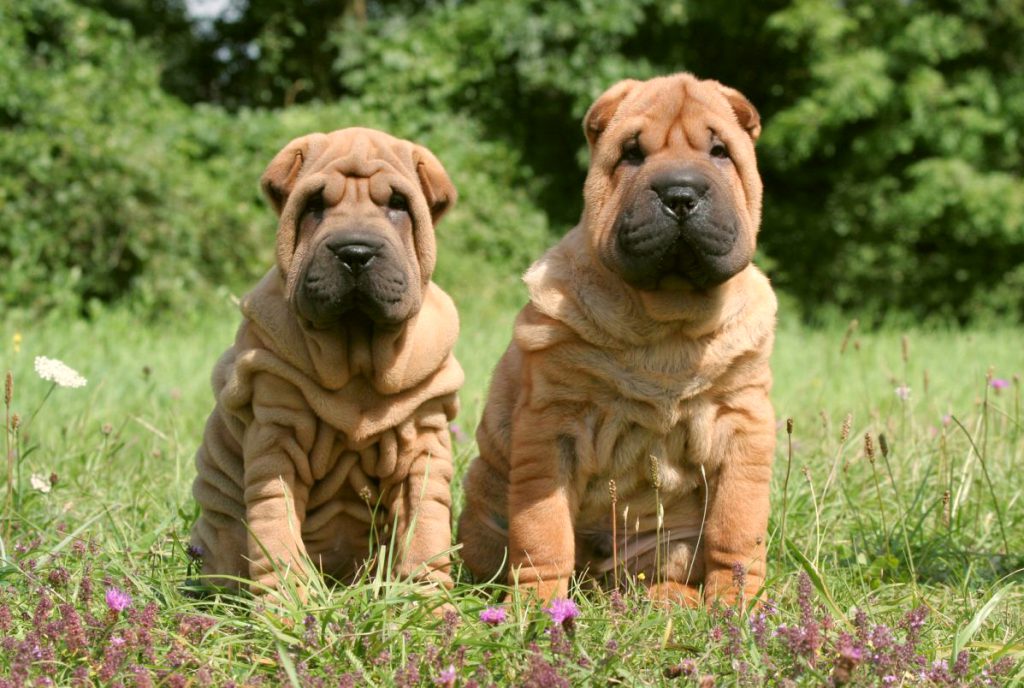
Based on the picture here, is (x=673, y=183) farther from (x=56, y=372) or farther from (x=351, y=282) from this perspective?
(x=56, y=372)

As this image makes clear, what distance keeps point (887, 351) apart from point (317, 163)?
605cm

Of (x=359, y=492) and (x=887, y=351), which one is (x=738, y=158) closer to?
(x=359, y=492)

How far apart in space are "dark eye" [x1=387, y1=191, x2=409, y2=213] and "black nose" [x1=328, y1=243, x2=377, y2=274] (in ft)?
0.95

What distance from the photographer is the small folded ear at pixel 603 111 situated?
3.55 metres

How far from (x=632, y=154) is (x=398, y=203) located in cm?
75

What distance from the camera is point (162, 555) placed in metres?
3.75

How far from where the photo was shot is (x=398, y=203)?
3.55m

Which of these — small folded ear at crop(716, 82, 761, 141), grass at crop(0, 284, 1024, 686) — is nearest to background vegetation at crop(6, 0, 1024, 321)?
grass at crop(0, 284, 1024, 686)

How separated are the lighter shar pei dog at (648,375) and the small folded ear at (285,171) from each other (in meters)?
0.83

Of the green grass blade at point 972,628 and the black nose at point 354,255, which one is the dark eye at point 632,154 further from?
the green grass blade at point 972,628

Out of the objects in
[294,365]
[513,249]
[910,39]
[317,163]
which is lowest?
[513,249]

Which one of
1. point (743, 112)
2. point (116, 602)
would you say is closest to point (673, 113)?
point (743, 112)

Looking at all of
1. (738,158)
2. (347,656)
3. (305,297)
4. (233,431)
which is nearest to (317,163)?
(305,297)

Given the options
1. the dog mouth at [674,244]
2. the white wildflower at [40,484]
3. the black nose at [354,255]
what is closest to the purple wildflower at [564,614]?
the dog mouth at [674,244]
